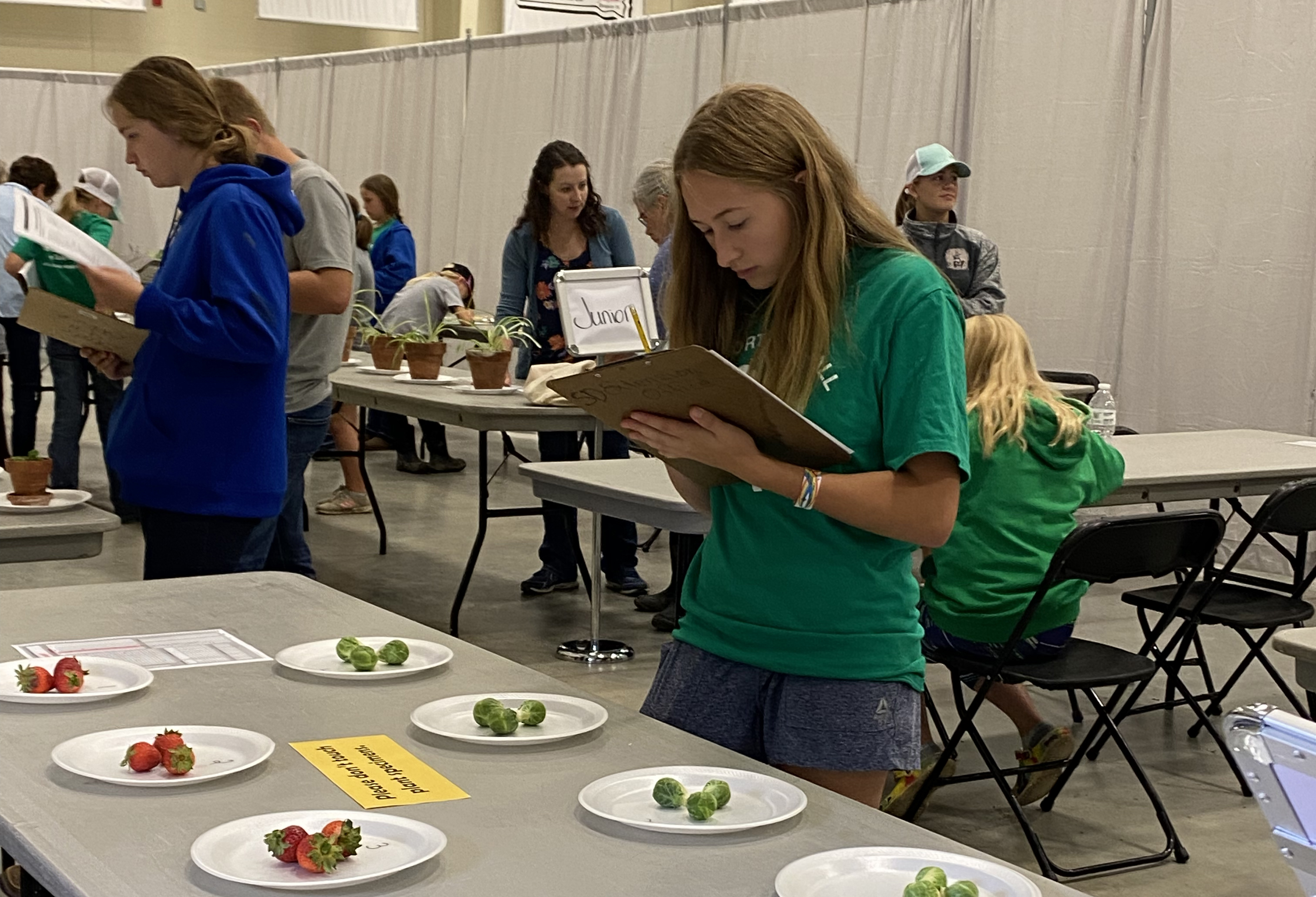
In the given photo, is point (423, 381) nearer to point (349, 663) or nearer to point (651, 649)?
point (651, 649)

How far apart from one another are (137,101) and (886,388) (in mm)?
1643

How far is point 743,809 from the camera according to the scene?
1438 mm

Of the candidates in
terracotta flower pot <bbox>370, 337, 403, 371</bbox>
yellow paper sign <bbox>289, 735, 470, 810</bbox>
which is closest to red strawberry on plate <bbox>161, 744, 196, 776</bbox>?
yellow paper sign <bbox>289, 735, 470, 810</bbox>

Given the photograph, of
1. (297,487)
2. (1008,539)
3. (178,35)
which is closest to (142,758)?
(1008,539)

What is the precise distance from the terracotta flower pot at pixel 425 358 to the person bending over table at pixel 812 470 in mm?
3863

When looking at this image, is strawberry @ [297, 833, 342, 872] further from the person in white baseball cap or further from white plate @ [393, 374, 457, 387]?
the person in white baseball cap

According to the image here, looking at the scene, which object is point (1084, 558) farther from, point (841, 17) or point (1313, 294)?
point (841, 17)

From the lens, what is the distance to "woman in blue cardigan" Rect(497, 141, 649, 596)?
534 centimetres

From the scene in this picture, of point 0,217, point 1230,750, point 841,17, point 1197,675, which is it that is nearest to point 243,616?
point 1230,750

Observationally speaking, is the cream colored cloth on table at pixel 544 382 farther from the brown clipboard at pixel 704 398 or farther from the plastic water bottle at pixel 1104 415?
the brown clipboard at pixel 704 398

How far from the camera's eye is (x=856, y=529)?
1735 millimetres

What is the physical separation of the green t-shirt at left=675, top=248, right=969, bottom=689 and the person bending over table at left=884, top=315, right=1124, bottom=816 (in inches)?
57.2

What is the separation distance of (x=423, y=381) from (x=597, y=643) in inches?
55.5

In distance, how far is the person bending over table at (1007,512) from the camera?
322 centimetres
